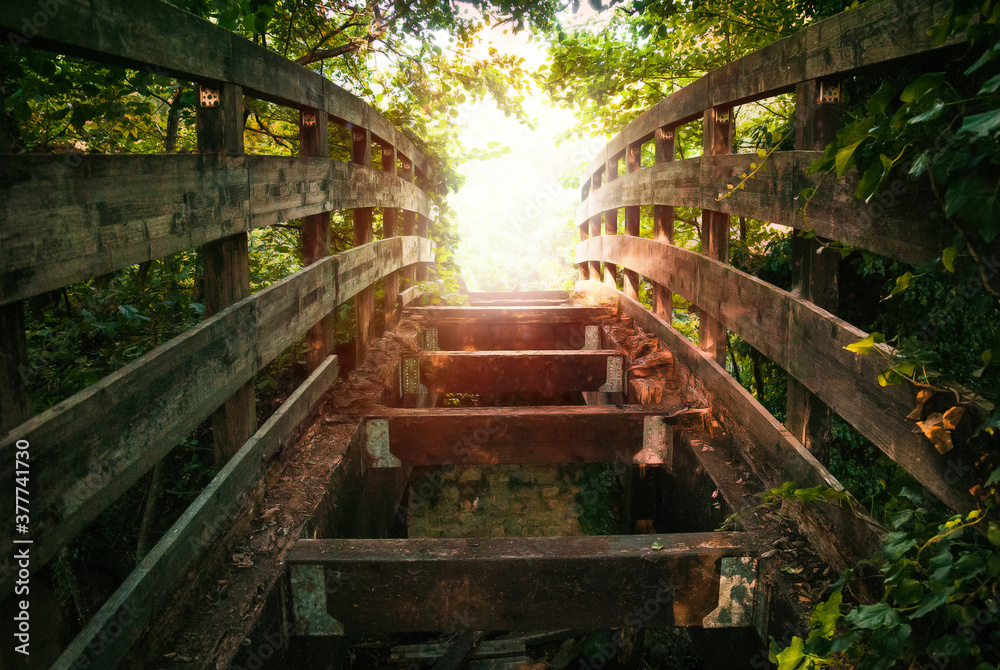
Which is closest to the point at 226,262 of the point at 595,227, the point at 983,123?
the point at 983,123

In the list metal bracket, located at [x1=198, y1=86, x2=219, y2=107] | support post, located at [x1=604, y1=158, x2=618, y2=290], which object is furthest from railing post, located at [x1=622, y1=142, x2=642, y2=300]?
metal bracket, located at [x1=198, y1=86, x2=219, y2=107]

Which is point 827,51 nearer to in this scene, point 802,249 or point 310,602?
point 802,249

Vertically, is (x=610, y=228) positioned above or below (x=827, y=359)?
above

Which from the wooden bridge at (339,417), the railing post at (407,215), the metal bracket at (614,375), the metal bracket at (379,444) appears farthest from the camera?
the railing post at (407,215)

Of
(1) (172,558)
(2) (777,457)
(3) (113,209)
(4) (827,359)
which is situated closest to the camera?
(3) (113,209)

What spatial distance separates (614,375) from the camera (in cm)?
451

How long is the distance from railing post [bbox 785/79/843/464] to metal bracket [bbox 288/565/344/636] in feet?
5.87

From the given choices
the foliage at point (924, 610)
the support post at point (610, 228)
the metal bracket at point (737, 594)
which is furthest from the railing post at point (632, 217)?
the foliage at point (924, 610)

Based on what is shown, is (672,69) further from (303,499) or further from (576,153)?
(576,153)

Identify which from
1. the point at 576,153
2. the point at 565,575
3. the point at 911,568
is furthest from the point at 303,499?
the point at 576,153

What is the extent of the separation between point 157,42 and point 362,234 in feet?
9.24

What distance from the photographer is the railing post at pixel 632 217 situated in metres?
5.54

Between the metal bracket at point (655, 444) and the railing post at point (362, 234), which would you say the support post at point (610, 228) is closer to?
the railing post at point (362, 234)

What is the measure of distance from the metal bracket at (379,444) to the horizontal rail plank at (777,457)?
5.42 ft
